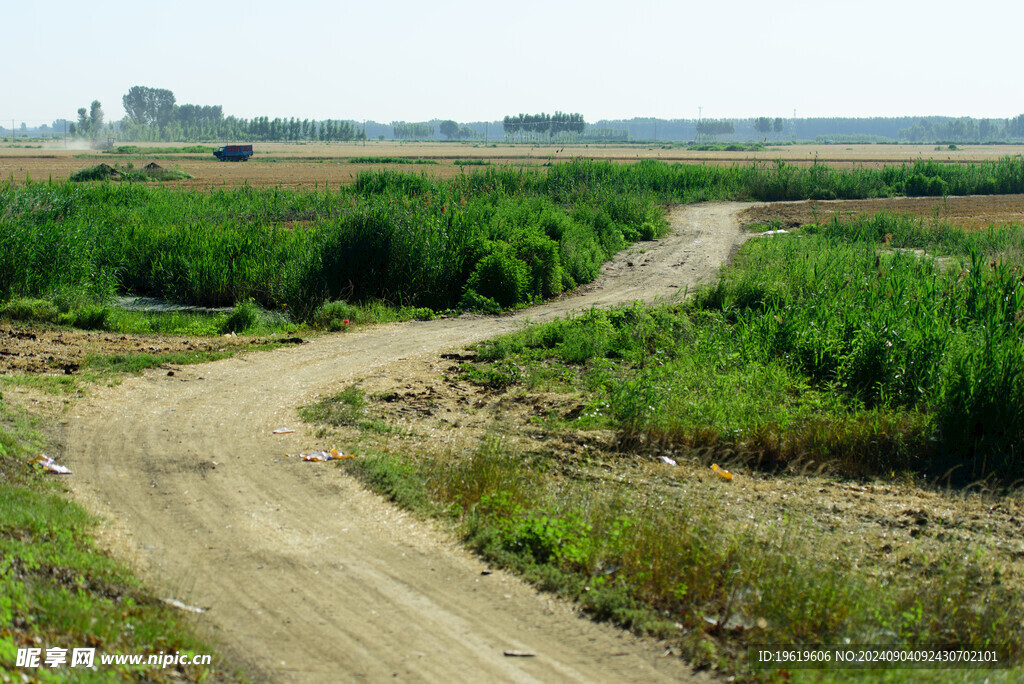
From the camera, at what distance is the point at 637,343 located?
1345 cm

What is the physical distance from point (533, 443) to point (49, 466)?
495 centimetres

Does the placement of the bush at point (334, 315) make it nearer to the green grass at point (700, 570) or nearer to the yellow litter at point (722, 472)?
the green grass at point (700, 570)

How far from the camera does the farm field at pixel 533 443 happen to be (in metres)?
5.61

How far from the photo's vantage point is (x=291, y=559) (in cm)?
621

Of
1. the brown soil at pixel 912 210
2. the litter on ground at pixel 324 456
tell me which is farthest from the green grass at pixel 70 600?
the brown soil at pixel 912 210

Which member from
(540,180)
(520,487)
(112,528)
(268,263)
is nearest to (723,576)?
(520,487)

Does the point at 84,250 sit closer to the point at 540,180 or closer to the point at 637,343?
the point at 637,343

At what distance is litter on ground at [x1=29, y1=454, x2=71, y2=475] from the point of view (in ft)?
25.0

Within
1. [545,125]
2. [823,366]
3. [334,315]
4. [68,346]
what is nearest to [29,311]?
[68,346]

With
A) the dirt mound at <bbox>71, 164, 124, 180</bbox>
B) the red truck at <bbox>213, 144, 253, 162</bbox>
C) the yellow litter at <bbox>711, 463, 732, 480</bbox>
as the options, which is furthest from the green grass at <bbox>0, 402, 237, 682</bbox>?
the red truck at <bbox>213, 144, 253, 162</bbox>

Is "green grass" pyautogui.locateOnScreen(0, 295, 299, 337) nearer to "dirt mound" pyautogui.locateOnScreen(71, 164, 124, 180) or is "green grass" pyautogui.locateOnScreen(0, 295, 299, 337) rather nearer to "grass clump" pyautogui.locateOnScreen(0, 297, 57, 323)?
"grass clump" pyautogui.locateOnScreen(0, 297, 57, 323)

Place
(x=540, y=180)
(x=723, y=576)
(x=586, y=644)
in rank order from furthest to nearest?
(x=540, y=180) < (x=723, y=576) < (x=586, y=644)

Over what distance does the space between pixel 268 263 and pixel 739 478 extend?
1292cm

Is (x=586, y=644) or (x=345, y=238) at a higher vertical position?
(x=345, y=238)
